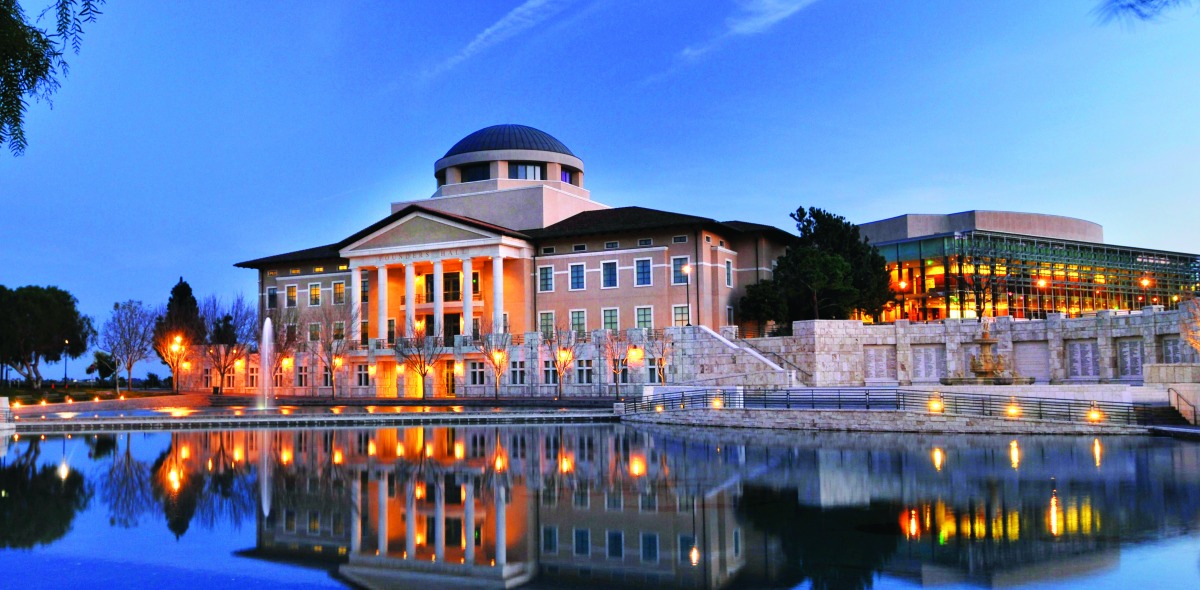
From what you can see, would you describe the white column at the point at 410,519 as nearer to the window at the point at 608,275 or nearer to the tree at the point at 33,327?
the window at the point at 608,275

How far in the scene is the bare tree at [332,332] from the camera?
62750 millimetres

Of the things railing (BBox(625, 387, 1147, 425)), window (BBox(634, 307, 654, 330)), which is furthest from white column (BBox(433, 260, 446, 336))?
railing (BBox(625, 387, 1147, 425))

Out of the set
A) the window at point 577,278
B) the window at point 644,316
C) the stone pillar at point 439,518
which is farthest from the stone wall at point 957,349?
the stone pillar at point 439,518

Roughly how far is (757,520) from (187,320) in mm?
65349

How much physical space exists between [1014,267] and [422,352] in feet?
A: 147

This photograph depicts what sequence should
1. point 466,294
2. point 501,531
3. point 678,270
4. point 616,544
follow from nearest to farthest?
point 616,544, point 501,531, point 678,270, point 466,294

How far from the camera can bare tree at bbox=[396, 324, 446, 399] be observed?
60000mm

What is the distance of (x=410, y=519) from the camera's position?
17.1 meters

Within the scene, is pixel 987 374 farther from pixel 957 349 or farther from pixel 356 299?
pixel 356 299

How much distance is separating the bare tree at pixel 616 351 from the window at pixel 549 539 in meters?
37.0

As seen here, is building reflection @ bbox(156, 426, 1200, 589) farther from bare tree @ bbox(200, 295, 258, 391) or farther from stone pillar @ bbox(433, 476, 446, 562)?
Result: bare tree @ bbox(200, 295, 258, 391)

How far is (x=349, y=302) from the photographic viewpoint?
67.0m

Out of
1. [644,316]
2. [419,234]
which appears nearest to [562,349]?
[644,316]

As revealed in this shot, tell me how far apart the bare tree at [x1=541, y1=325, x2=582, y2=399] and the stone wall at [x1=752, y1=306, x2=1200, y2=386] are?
10.1 m
